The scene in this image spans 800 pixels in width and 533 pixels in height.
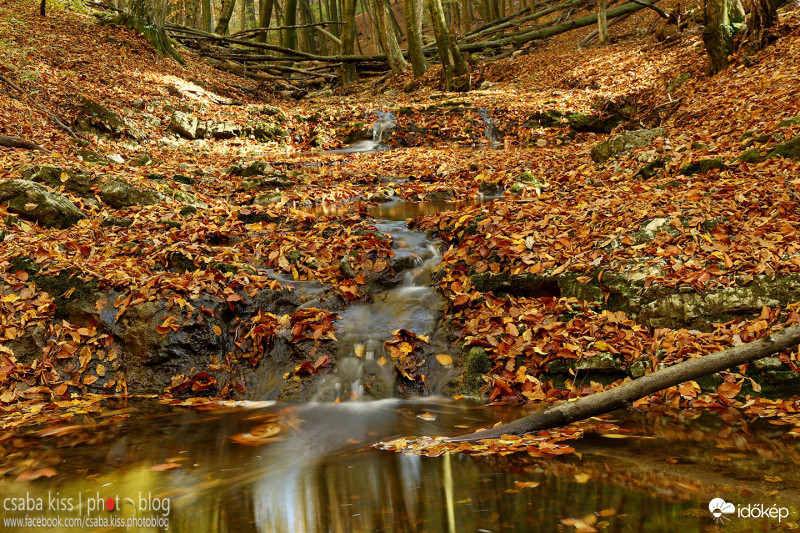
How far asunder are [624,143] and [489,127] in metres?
5.92

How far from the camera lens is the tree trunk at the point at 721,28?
10.2m

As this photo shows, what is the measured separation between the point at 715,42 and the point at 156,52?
1580 cm

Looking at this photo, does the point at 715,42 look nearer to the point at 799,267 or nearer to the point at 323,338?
the point at 799,267

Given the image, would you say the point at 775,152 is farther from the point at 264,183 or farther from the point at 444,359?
the point at 264,183

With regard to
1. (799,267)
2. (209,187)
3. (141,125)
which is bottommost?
(799,267)

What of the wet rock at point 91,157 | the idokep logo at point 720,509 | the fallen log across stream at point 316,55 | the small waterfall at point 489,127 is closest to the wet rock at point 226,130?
the wet rock at point 91,157

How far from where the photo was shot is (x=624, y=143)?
8.48 meters

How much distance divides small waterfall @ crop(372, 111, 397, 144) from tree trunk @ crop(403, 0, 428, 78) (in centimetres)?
495

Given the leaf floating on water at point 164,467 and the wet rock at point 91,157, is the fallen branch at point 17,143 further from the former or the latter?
the leaf floating on water at point 164,467

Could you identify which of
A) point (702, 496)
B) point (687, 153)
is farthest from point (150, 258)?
point (687, 153)

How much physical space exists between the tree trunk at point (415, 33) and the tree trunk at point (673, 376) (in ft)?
57.5

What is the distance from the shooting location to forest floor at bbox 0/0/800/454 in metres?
4.35

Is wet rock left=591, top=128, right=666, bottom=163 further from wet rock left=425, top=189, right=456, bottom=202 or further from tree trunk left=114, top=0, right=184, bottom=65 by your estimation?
tree trunk left=114, top=0, right=184, bottom=65

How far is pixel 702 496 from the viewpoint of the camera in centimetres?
227
